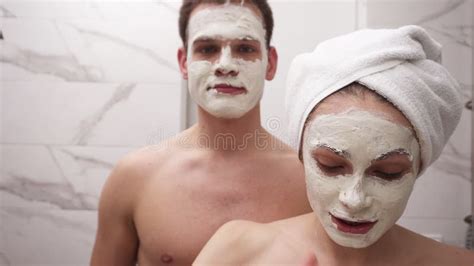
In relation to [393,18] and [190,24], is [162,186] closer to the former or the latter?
[190,24]

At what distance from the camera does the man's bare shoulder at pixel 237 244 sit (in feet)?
1.71

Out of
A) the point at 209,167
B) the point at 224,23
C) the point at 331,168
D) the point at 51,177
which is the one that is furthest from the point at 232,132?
the point at 51,177

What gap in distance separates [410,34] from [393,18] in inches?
19.7

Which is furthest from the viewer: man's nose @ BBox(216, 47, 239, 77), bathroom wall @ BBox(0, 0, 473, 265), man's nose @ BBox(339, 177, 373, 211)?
bathroom wall @ BBox(0, 0, 473, 265)

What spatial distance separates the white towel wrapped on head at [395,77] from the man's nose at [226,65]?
186 millimetres

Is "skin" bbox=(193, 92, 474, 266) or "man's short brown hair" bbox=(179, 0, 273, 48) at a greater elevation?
"man's short brown hair" bbox=(179, 0, 273, 48)

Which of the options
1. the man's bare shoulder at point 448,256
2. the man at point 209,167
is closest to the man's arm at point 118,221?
the man at point 209,167

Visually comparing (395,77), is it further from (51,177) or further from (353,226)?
(51,177)

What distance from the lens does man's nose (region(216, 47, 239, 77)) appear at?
679 mm

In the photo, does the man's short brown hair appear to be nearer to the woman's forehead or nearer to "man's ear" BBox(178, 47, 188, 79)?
"man's ear" BBox(178, 47, 188, 79)

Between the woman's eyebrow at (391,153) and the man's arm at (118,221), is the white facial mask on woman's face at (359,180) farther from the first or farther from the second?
the man's arm at (118,221)

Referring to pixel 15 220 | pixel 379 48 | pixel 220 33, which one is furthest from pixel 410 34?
pixel 15 220

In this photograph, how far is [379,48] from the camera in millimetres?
465

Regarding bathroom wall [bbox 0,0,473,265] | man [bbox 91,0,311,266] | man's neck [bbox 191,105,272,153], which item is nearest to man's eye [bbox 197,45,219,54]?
man [bbox 91,0,311,266]
